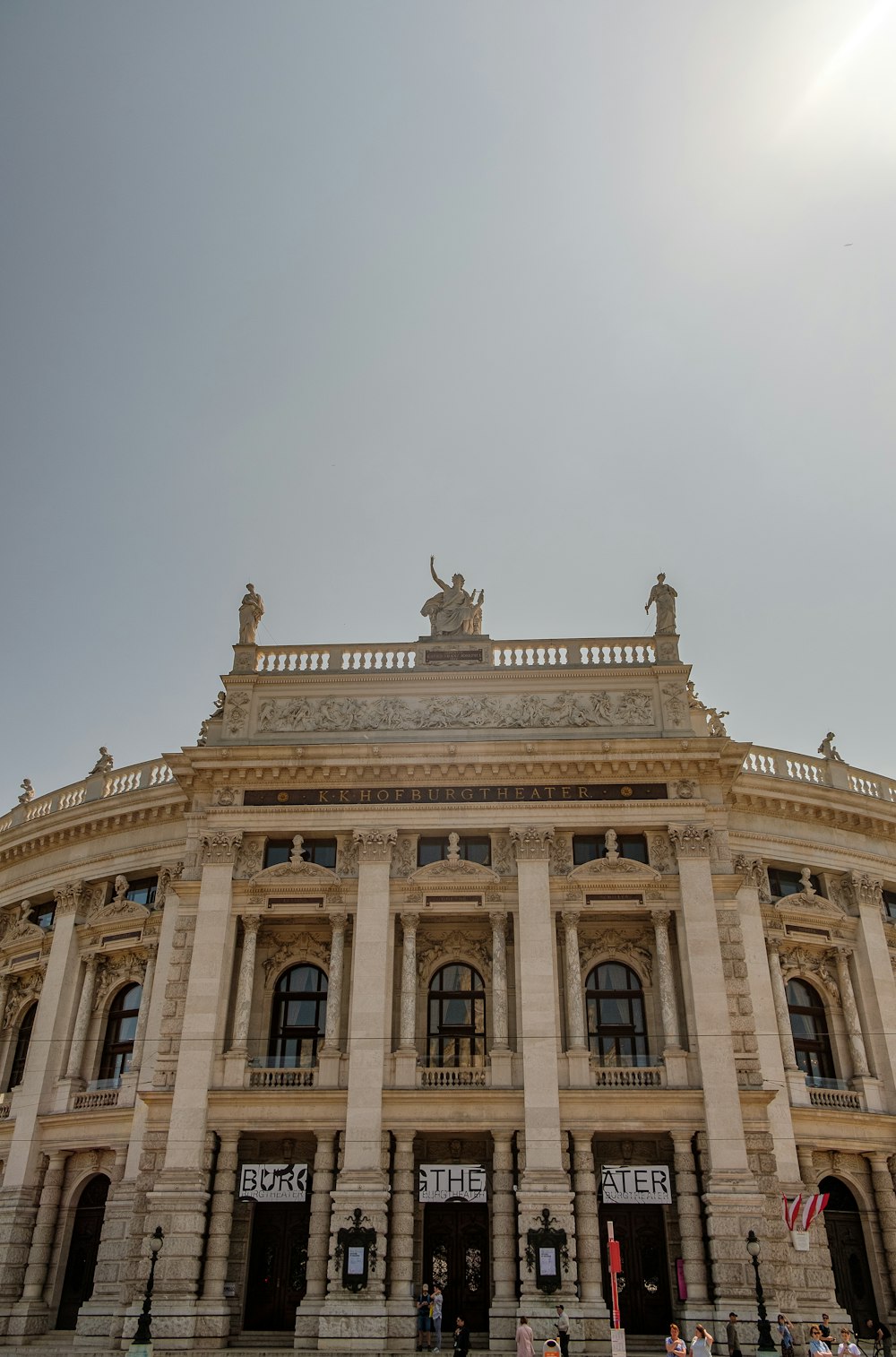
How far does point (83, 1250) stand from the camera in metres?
35.4

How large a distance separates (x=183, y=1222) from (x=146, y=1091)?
384 cm

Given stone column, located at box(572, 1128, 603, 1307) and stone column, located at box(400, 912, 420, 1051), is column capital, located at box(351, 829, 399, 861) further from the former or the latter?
stone column, located at box(572, 1128, 603, 1307)

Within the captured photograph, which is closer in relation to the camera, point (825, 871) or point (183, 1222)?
point (183, 1222)

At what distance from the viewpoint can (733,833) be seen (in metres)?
37.4

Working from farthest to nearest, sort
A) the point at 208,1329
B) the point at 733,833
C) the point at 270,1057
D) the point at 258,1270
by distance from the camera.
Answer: the point at 733,833
the point at 270,1057
the point at 258,1270
the point at 208,1329

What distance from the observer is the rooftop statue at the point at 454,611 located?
39.3 m

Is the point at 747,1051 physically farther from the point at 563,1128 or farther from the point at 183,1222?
the point at 183,1222

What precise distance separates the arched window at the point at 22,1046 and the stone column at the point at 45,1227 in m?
4.32

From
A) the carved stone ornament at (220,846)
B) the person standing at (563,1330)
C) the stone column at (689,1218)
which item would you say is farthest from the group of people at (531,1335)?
the carved stone ornament at (220,846)

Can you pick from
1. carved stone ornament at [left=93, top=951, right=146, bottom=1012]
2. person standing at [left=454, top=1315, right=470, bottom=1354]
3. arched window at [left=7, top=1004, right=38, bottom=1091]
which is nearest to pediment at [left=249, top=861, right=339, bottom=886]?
carved stone ornament at [left=93, top=951, right=146, bottom=1012]

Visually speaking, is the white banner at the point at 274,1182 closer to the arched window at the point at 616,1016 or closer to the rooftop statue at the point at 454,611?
the arched window at the point at 616,1016

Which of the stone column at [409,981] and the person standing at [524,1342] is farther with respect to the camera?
the stone column at [409,981]

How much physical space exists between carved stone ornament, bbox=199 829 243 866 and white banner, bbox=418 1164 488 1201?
11.1 metres

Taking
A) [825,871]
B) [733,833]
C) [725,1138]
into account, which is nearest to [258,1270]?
[725,1138]
